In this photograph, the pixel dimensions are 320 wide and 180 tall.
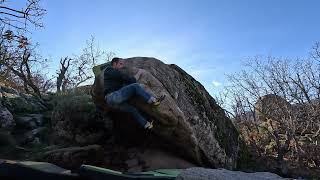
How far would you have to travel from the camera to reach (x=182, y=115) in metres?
9.66

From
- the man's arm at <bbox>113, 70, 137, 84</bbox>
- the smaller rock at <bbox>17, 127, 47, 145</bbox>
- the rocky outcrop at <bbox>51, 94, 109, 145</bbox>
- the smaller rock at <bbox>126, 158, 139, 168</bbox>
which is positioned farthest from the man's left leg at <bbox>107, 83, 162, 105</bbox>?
the smaller rock at <bbox>17, 127, 47, 145</bbox>

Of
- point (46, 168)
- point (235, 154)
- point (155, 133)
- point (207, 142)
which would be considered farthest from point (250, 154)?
point (46, 168)

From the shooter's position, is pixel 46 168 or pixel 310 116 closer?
pixel 46 168

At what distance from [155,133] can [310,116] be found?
720cm

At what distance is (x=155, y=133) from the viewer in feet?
32.8

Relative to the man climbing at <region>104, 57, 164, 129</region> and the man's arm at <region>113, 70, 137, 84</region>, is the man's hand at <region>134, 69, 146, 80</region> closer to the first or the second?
the man climbing at <region>104, 57, 164, 129</region>

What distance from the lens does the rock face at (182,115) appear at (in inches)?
374

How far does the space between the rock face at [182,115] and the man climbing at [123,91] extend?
0.86 ft

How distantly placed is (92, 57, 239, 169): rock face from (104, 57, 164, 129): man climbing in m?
0.26

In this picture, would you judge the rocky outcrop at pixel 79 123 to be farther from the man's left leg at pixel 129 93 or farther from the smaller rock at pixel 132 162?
the man's left leg at pixel 129 93

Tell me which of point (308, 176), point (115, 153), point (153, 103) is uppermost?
point (153, 103)

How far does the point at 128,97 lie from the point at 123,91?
19 cm

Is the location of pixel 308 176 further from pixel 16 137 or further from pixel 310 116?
pixel 16 137

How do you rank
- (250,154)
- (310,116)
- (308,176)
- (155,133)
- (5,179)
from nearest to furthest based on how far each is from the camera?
(5,179) < (155,133) < (308,176) < (250,154) < (310,116)
